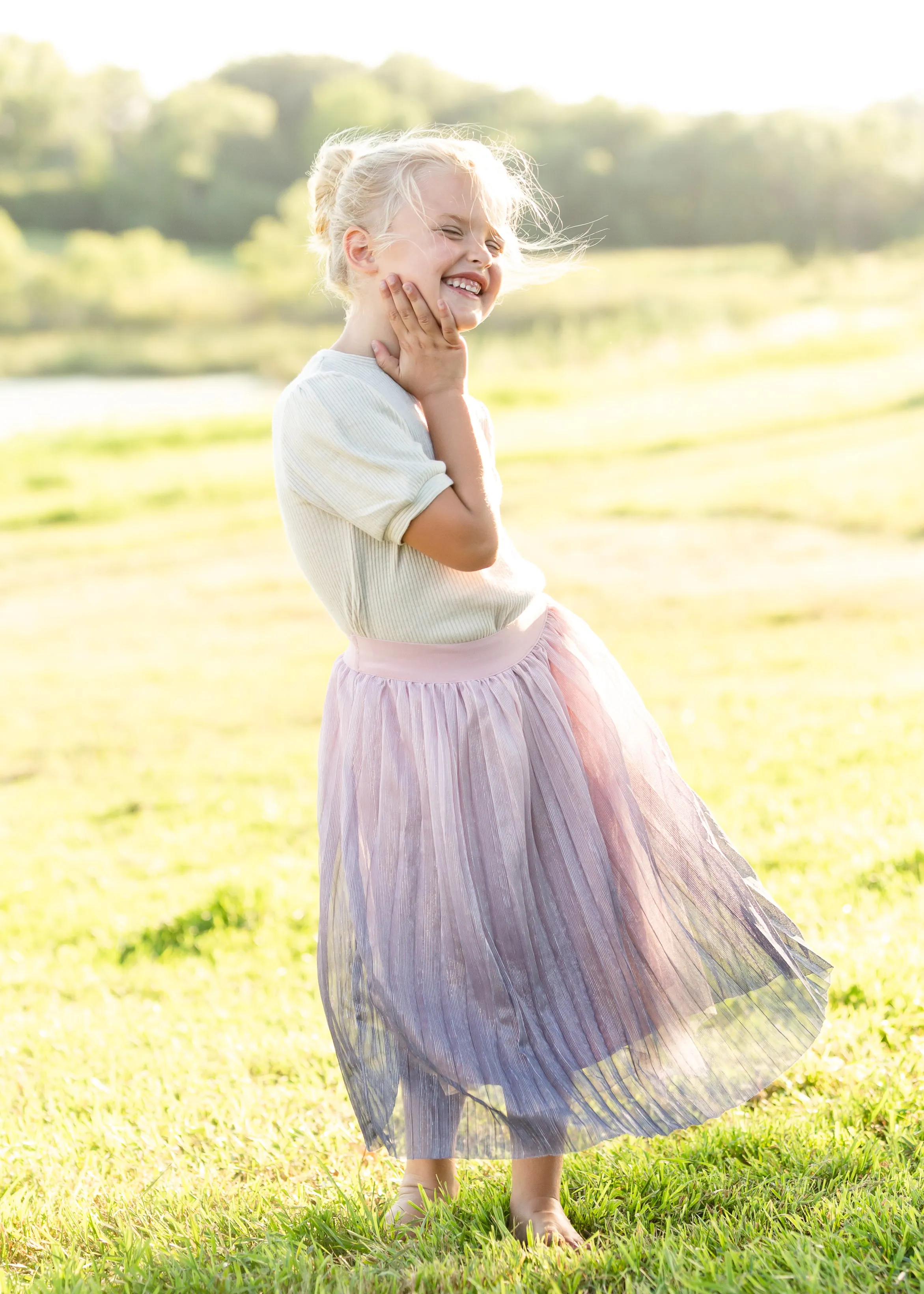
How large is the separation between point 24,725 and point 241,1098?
4.30 meters

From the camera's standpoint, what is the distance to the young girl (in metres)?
1.78

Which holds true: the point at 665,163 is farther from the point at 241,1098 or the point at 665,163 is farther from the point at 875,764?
the point at 241,1098

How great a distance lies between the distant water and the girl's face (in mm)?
18378

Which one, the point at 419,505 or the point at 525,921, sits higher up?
the point at 419,505

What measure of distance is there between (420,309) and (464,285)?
0.33ft

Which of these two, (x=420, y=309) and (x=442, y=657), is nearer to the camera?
(x=420, y=309)

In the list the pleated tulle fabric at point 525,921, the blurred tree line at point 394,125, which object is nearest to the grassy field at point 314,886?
the pleated tulle fabric at point 525,921

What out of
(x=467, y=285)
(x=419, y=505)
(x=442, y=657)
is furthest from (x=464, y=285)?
(x=442, y=657)

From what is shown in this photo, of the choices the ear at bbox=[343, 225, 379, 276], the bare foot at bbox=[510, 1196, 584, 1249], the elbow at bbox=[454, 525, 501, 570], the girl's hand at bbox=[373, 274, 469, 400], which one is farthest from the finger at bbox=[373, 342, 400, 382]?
the bare foot at bbox=[510, 1196, 584, 1249]

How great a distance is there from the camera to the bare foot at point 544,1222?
5.82ft

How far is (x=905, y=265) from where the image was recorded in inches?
1184

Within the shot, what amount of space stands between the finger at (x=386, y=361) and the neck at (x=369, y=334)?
0.05ft

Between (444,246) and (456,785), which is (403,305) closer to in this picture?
(444,246)

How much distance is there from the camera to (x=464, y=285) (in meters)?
1.82
